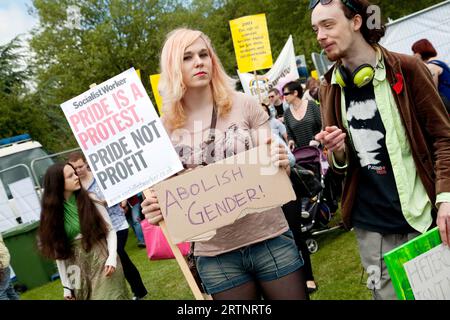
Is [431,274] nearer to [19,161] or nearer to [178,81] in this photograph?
[178,81]

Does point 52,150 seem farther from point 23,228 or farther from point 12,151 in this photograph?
point 23,228

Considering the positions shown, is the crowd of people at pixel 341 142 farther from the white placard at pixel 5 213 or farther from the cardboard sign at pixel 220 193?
the white placard at pixel 5 213

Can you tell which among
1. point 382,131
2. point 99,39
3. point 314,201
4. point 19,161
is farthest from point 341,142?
point 99,39

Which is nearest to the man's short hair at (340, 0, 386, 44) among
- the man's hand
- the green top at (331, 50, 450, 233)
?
the green top at (331, 50, 450, 233)

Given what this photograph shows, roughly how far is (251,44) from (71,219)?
4.86 metres

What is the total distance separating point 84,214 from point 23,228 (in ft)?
16.8

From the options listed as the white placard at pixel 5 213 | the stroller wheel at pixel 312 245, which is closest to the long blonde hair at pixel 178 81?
the stroller wheel at pixel 312 245

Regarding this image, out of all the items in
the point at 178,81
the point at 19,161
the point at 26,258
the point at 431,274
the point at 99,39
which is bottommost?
the point at 26,258

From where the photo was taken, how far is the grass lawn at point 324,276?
414 cm

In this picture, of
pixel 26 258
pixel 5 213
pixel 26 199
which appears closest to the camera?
pixel 26 258

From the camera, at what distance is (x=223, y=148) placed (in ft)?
7.36

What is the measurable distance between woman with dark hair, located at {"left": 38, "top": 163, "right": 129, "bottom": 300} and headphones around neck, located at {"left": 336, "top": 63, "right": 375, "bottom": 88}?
7.69ft

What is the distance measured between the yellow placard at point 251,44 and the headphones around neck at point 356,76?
5592mm
